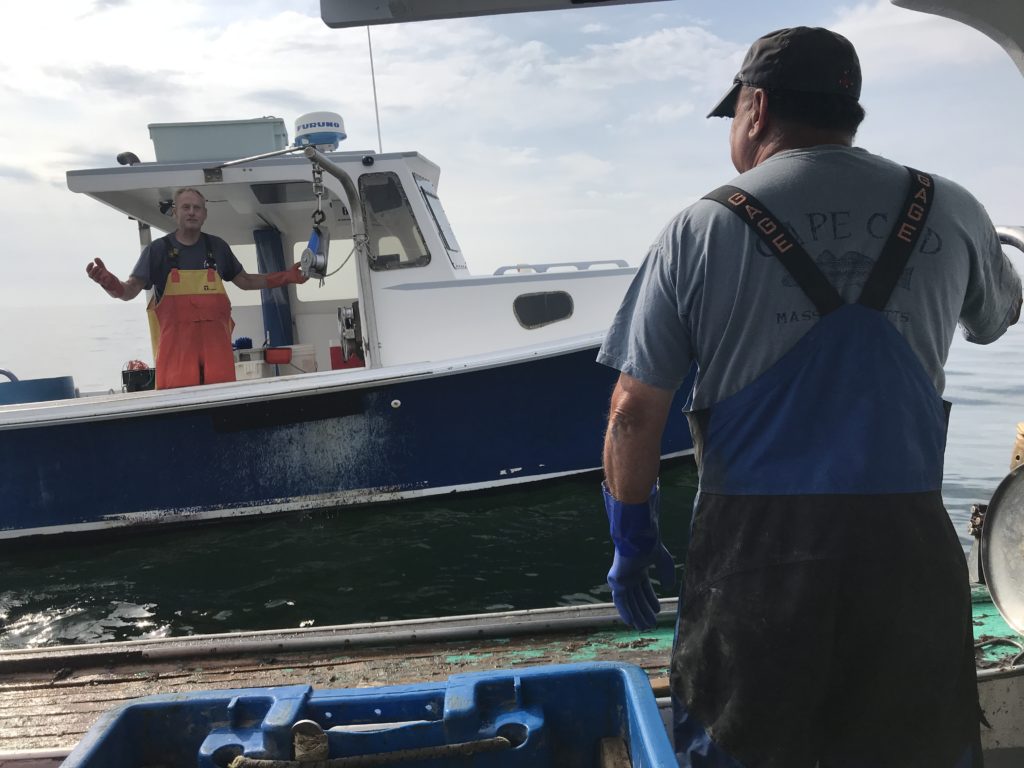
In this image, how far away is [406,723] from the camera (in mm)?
1553

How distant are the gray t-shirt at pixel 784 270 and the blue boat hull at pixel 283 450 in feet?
13.3

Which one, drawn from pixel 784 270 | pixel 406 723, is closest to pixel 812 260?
pixel 784 270

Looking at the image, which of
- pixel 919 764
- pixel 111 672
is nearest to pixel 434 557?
pixel 111 672

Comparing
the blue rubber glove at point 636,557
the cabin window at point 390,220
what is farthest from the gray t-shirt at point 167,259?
the blue rubber glove at point 636,557

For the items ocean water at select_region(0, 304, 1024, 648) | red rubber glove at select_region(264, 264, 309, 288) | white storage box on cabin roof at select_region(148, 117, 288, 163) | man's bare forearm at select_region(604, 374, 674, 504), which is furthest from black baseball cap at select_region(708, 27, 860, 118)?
white storage box on cabin roof at select_region(148, 117, 288, 163)

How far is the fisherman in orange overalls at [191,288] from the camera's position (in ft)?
18.2

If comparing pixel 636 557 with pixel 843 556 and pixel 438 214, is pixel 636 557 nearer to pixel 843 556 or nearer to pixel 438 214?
pixel 843 556

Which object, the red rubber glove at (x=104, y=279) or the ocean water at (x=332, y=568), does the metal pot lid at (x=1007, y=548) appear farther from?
the red rubber glove at (x=104, y=279)

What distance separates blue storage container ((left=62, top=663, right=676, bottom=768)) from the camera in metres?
1.50

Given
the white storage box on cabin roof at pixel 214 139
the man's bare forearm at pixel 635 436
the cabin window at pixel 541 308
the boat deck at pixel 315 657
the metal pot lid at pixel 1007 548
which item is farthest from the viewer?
the white storage box on cabin roof at pixel 214 139

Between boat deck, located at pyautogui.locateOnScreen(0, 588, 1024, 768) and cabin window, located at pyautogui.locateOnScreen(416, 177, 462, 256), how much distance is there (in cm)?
423

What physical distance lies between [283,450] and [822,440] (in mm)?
4823

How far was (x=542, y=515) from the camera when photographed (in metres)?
5.65

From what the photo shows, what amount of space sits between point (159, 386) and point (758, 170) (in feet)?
17.8
